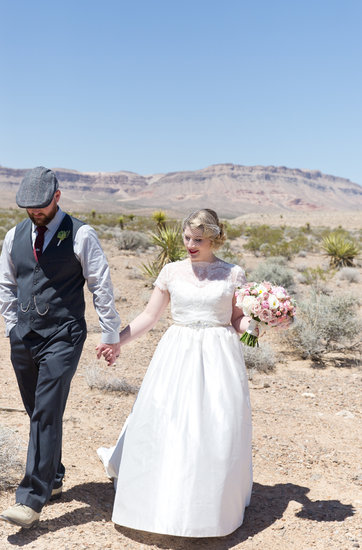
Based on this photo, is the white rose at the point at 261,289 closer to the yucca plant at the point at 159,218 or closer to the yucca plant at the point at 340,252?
the yucca plant at the point at 159,218

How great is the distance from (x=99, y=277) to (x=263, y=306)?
38.3 inches

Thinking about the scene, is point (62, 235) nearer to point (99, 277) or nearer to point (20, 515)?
point (99, 277)

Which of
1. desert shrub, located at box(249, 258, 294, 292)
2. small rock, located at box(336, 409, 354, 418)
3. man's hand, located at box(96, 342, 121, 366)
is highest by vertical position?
man's hand, located at box(96, 342, 121, 366)

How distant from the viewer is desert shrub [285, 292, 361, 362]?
8.16m

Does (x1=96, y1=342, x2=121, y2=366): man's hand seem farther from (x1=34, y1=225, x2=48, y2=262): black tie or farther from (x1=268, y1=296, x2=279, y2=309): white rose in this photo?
(x1=268, y1=296, x2=279, y2=309): white rose

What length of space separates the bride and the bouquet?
99 mm

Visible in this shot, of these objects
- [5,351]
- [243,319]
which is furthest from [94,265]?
[5,351]

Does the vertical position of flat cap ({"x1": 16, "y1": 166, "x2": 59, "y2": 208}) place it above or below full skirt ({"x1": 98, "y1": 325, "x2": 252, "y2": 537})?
above

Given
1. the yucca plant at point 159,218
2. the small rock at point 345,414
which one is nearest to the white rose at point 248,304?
the small rock at point 345,414

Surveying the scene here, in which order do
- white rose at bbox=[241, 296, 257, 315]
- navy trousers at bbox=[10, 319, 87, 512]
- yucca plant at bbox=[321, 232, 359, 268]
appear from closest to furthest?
navy trousers at bbox=[10, 319, 87, 512], white rose at bbox=[241, 296, 257, 315], yucca plant at bbox=[321, 232, 359, 268]

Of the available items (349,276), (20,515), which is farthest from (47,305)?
(349,276)

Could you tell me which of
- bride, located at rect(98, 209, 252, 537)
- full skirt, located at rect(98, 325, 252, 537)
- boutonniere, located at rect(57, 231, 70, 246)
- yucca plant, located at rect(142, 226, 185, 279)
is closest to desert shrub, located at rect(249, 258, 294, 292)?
yucca plant, located at rect(142, 226, 185, 279)

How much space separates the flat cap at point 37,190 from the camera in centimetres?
309

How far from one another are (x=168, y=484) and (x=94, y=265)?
1281 mm
